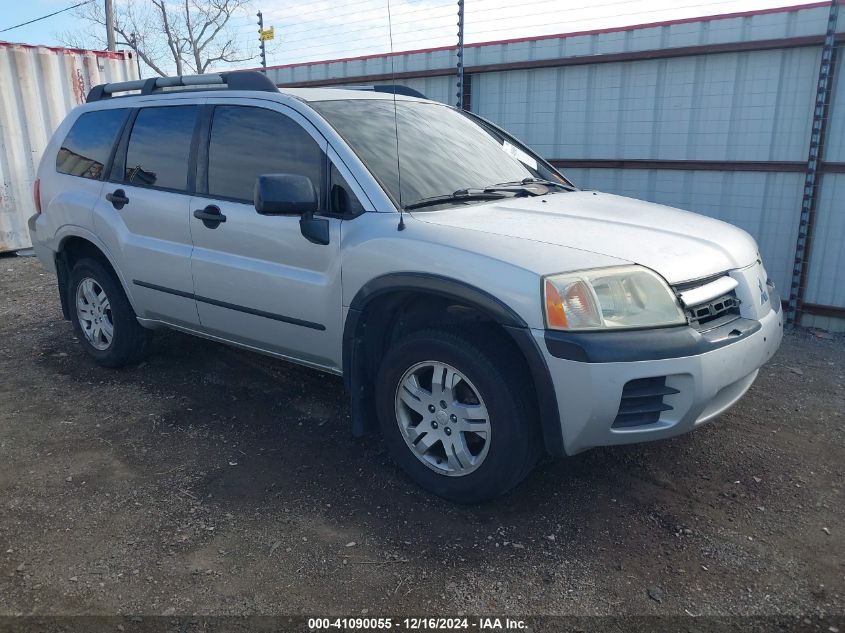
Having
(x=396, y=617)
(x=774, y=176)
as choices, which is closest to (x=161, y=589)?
(x=396, y=617)

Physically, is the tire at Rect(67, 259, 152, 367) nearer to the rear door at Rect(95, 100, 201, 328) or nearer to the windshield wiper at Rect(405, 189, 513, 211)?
the rear door at Rect(95, 100, 201, 328)

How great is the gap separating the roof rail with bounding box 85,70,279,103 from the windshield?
17.6 inches

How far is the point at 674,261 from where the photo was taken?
301 cm

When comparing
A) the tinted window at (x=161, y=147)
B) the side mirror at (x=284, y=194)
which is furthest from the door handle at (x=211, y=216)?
the side mirror at (x=284, y=194)

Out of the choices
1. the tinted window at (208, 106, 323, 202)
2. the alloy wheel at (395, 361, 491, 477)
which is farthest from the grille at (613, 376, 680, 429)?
the tinted window at (208, 106, 323, 202)

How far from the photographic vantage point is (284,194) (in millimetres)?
3336

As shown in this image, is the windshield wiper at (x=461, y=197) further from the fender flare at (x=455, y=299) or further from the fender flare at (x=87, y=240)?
the fender flare at (x=87, y=240)

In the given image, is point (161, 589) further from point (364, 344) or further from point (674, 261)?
point (674, 261)

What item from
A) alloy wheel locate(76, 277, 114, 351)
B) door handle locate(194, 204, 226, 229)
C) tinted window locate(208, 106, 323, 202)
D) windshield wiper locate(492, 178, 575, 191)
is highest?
tinted window locate(208, 106, 323, 202)

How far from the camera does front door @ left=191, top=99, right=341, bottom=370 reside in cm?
362

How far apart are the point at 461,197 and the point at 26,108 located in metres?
8.58

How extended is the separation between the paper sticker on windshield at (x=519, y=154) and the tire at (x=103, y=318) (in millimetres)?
2752

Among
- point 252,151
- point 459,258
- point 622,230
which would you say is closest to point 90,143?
point 252,151

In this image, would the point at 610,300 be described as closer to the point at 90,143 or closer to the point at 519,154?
the point at 519,154
